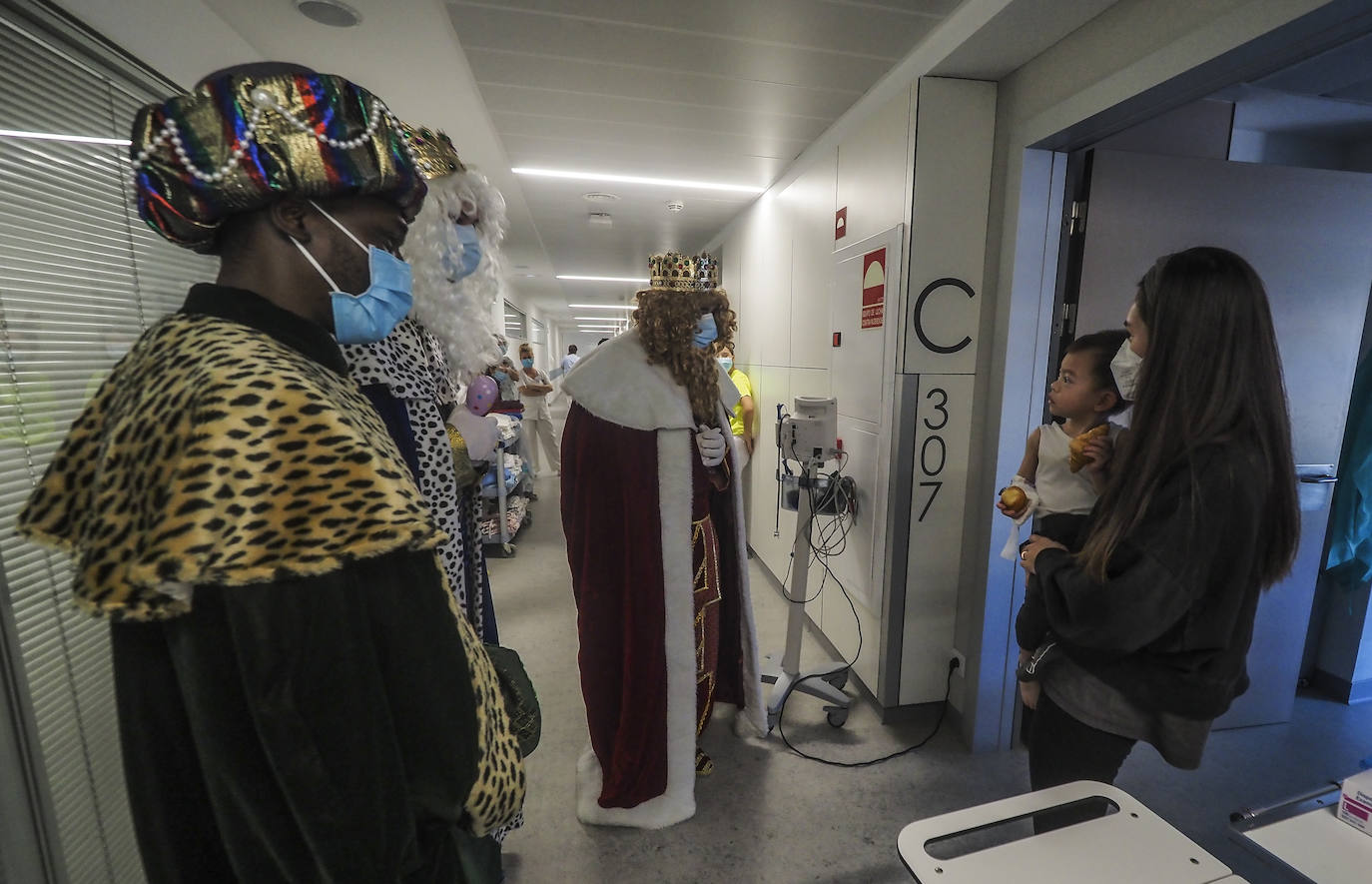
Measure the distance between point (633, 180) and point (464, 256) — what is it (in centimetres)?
220

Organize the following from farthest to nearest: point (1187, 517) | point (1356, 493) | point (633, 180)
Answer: point (633, 180) < point (1356, 493) < point (1187, 517)

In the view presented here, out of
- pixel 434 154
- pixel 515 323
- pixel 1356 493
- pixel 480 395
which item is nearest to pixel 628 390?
pixel 480 395

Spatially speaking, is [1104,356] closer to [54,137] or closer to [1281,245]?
[1281,245]

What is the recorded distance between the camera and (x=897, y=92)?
6.63ft

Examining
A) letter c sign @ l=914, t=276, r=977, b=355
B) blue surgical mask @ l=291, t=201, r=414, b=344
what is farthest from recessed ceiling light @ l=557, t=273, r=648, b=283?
blue surgical mask @ l=291, t=201, r=414, b=344

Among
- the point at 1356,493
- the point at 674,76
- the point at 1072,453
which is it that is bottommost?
the point at 1356,493

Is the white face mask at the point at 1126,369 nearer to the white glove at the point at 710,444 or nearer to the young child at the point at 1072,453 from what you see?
the young child at the point at 1072,453

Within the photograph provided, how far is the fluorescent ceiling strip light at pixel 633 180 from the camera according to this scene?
3152 millimetres

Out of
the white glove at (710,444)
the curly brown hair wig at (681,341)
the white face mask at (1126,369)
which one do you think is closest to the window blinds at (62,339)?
the curly brown hair wig at (681,341)

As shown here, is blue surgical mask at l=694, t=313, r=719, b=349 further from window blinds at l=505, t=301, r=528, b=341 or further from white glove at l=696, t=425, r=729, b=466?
window blinds at l=505, t=301, r=528, b=341

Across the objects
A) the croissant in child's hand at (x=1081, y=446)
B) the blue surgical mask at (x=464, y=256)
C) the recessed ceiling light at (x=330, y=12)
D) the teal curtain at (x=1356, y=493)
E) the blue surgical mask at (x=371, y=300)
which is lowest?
the teal curtain at (x=1356, y=493)

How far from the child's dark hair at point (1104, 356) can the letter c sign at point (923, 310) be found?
68 cm

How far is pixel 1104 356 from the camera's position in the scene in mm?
1305

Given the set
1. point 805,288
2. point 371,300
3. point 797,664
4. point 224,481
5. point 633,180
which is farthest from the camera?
point 633,180
